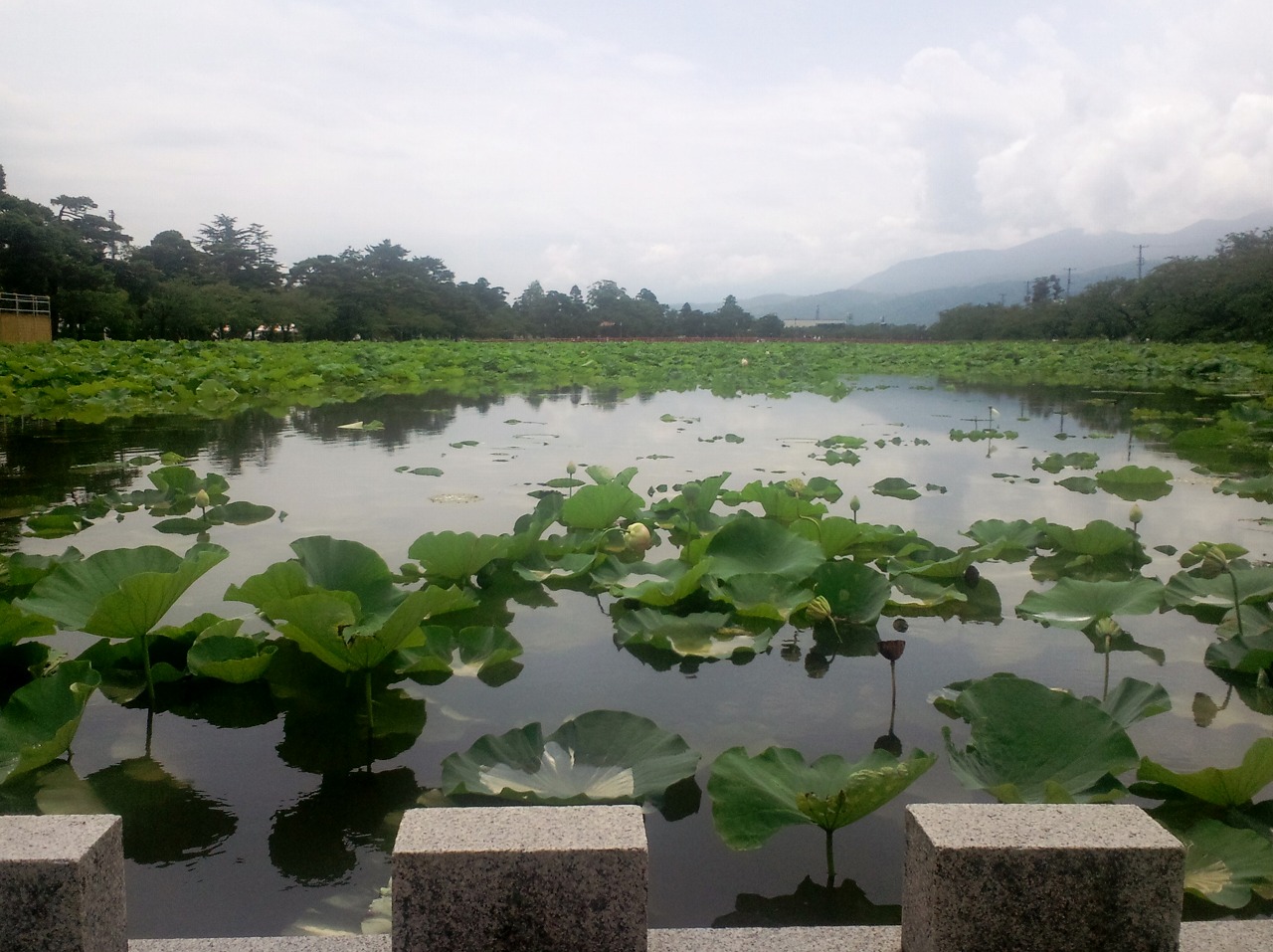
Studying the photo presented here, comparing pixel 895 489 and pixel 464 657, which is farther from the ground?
pixel 895 489

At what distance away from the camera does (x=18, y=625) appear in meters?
1.41

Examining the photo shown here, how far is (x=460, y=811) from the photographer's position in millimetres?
767

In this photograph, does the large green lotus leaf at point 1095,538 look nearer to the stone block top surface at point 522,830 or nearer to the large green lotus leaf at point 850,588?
the large green lotus leaf at point 850,588

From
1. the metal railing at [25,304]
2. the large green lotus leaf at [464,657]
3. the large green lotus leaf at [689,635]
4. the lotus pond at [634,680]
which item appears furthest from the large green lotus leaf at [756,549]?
the metal railing at [25,304]

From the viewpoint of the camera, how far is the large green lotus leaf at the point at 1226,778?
104 cm

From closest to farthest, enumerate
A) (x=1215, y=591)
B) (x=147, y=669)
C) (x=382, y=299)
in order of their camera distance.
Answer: (x=147, y=669) → (x=1215, y=591) → (x=382, y=299)

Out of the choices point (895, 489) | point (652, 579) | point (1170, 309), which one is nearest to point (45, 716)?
point (652, 579)

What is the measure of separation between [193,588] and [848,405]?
18.9ft

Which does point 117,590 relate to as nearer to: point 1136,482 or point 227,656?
point 227,656

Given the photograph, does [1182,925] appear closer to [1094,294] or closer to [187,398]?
[187,398]

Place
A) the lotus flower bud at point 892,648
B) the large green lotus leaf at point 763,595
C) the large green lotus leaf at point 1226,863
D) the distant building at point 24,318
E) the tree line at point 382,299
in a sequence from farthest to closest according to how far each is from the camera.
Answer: the tree line at point 382,299 < the distant building at point 24,318 < the large green lotus leaf at point 763,595 < the lotus flower bud at point 892,648 < the large green lotus leaf at point 1226,863

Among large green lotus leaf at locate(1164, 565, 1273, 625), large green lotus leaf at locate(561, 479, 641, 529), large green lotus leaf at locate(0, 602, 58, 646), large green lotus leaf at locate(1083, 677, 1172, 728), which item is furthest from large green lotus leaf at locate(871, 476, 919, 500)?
large green lotus leaf at locate(0, 602, 58, 646)

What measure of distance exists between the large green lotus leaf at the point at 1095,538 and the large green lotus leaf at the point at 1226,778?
123 cm

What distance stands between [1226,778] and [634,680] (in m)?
0.85
